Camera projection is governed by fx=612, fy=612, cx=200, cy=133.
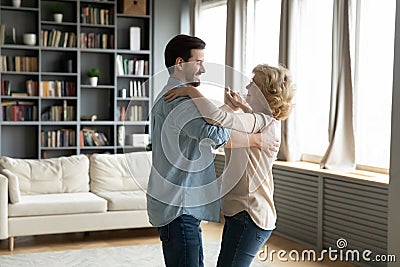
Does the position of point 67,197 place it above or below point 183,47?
below

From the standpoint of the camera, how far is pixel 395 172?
14.1 feet

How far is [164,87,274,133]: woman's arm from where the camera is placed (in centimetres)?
191

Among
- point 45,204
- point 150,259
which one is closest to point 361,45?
point 150,259

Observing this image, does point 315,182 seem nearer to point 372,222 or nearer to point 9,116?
point 372,222

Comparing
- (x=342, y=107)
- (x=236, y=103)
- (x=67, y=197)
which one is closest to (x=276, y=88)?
(x=236, y=103)

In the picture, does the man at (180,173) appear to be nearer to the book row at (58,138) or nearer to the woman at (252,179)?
the woman at (252,179)

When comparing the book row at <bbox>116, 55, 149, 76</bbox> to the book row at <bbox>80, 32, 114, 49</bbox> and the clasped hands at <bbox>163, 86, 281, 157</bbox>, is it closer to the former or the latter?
the book row at <bbox>80, 32, 114, 49</bbox>

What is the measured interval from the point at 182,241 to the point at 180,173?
0.75 feet

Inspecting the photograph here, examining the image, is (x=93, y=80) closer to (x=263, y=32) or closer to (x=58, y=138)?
(x=58, y=138)

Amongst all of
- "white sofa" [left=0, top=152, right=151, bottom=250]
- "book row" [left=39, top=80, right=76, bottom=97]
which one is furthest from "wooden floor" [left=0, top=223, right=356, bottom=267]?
"book row" [left=39, top=80, right=76, bottom=97]

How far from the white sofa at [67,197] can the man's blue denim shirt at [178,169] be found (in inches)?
126

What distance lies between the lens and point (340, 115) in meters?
5.21

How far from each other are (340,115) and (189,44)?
135 inches

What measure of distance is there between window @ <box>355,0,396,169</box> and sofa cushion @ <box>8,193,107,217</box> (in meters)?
2.37
